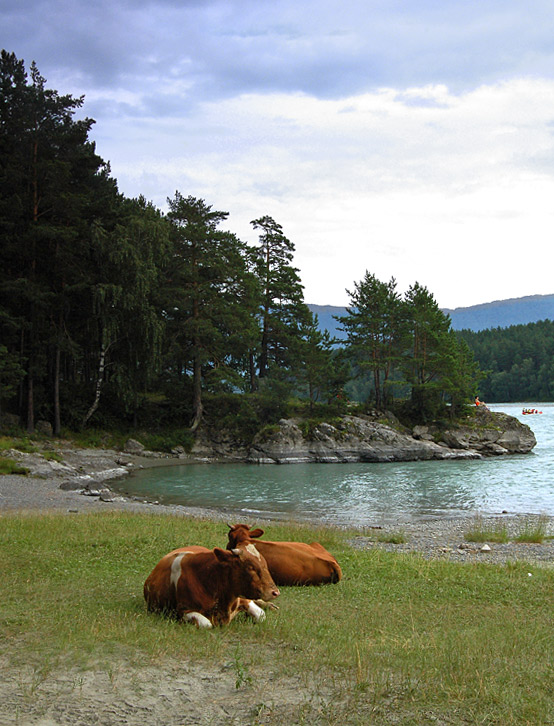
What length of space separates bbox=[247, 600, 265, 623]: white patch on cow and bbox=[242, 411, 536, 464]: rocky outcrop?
136ft

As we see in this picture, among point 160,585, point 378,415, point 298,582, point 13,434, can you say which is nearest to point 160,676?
point 160,585

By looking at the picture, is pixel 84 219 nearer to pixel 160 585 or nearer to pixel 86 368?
pixel 86 368

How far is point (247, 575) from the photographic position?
6949 mm

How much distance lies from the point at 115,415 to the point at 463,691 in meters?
47.2

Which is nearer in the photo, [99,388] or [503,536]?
[503,536]

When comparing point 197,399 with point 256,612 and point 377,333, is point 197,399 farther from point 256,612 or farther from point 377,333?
point 256,612

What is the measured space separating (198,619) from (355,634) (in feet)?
5.89

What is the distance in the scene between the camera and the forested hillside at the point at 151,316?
40219 millimetres

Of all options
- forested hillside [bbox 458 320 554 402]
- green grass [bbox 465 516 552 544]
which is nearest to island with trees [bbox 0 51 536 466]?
green grass [bbox 465 516 552 544]

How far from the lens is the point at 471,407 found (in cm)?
6000

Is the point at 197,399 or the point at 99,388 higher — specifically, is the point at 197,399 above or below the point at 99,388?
below

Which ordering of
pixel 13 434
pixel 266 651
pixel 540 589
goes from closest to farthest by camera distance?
pixel 266 651 → pixel 540 589 → pixel 13 434

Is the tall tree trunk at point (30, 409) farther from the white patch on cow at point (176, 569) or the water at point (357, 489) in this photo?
the white patch on cow at point (176, 569)

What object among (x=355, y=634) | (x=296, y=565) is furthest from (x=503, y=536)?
(x=355, y=634)
